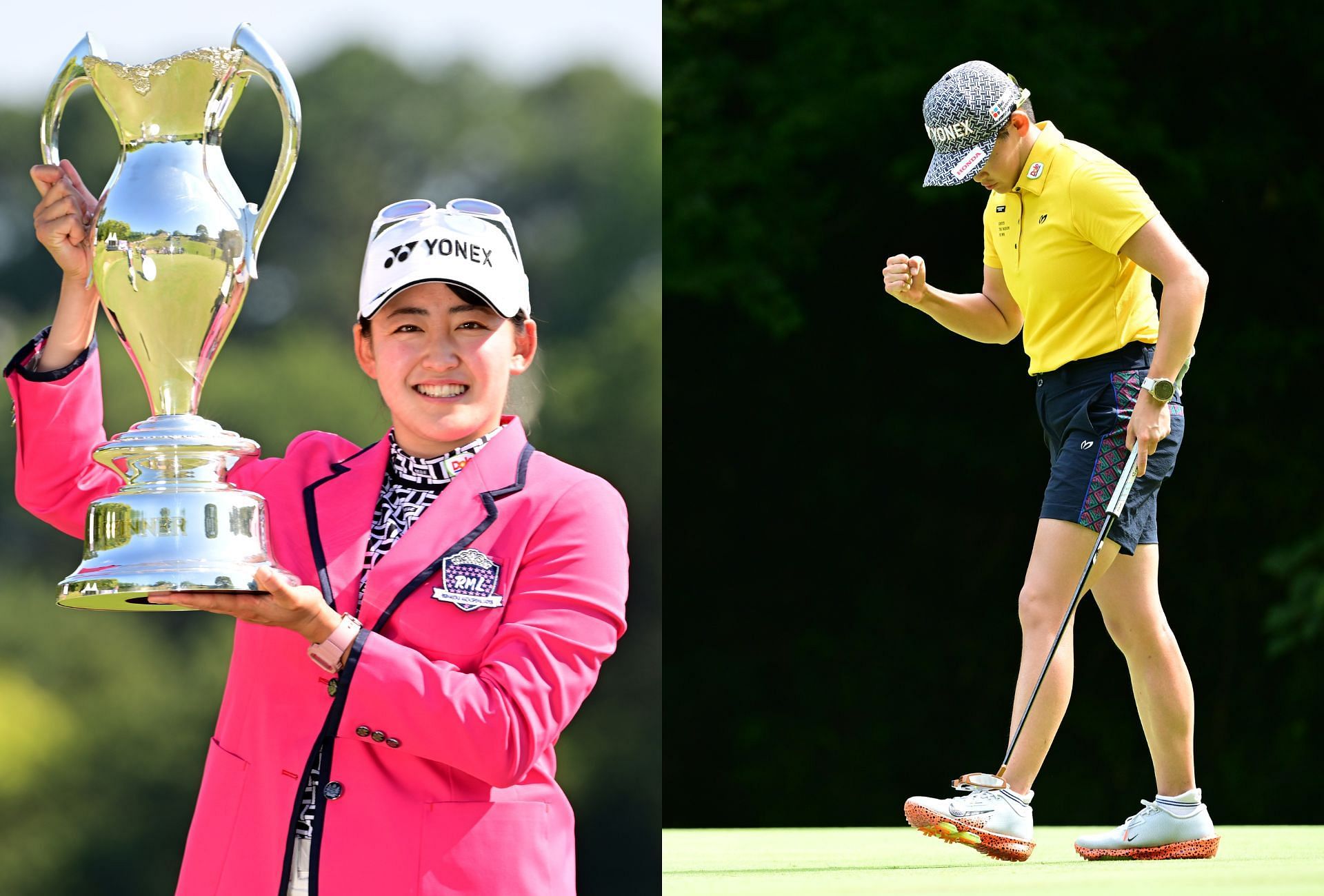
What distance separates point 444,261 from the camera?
1619 millimetres

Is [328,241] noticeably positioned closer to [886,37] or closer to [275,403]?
[275,403]

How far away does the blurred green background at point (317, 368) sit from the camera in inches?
305

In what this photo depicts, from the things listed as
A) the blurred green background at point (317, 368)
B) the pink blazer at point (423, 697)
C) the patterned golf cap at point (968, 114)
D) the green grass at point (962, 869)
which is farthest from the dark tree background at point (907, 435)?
the pink blazer at point (423, 697)

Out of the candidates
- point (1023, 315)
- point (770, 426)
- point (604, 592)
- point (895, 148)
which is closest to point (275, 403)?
point (770, 426)

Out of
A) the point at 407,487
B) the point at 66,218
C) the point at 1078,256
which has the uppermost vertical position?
the point at 1078,256

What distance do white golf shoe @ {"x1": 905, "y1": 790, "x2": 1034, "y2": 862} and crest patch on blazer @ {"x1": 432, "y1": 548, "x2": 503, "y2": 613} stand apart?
4.88 feet

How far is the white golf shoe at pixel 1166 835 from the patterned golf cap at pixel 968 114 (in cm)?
111

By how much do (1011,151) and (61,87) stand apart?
5.92ft

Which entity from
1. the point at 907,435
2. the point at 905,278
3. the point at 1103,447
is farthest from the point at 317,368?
the point at 1103,447

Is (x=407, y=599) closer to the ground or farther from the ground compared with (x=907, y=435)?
closer to the ground

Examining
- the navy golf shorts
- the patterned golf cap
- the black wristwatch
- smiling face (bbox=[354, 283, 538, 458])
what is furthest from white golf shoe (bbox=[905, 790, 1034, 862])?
smiling face (bbox=[354, 283, 538, 458])

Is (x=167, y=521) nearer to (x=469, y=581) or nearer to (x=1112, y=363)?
(x=469, y=581)

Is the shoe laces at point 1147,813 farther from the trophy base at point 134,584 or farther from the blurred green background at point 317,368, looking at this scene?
the blurred green background at point 317,368

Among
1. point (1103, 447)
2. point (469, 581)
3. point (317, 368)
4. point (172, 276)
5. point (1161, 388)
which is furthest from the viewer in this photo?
point (317, 368)
